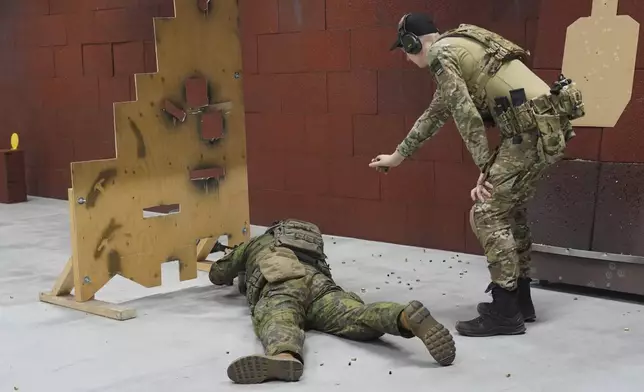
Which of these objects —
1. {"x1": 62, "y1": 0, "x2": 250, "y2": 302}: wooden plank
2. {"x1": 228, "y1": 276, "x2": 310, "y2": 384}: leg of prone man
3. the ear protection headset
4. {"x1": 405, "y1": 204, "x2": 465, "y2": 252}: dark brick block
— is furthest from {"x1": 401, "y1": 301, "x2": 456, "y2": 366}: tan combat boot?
{"x1": 405, "y1": 204, "x2": 465, "y2": 252}: dark brick block

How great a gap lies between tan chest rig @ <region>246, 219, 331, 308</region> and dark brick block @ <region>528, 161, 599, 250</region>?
102 cm

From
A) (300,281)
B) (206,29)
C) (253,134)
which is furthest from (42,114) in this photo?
(300,281)

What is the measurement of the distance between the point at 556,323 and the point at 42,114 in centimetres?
495

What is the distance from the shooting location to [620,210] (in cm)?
363

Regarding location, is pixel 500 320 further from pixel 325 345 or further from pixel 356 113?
pixel 356 113

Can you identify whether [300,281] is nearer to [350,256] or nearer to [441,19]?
[350,256]

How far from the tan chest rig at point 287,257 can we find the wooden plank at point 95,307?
1.68ft

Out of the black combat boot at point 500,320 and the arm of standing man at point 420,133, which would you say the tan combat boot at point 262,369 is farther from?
the arm of standing man at point 420,133

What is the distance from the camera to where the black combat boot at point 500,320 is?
3.17 metres

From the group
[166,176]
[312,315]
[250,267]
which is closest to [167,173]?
[166,176]

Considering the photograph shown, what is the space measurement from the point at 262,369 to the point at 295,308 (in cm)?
45

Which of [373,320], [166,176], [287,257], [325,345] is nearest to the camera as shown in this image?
[373,320]

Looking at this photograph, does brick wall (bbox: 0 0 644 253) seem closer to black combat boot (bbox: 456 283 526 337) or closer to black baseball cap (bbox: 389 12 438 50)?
black combat boot (bbox: 456 283 526 337)

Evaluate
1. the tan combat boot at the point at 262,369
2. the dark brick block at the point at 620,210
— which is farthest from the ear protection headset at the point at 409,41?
the tan combat boot at the point at 262,369
